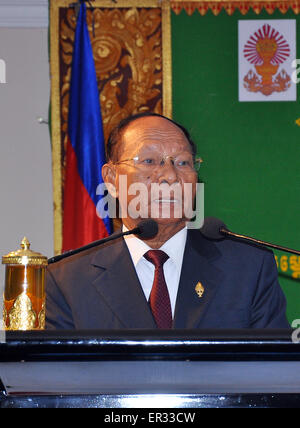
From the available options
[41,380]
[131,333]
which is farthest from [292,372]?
[41,380]

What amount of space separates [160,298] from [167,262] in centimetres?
19

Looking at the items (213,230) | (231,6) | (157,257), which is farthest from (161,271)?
(231,6)

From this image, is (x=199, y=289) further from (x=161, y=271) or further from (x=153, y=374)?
(x=153, y=374)

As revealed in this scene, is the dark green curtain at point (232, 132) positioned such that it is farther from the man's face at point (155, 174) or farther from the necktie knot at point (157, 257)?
the necktie knot at point (157, 257)

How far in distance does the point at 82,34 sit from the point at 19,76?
54 centimetres

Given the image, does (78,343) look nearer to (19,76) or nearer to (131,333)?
(131,333)

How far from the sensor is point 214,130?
411 cm

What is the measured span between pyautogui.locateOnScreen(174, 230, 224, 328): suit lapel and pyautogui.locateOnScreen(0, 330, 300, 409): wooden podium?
859mm

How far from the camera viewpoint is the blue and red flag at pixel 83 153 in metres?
3.71

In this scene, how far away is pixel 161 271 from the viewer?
2.10 metres

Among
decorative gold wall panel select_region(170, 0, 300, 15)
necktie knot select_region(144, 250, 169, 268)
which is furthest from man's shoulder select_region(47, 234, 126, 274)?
decorative gold wall panel select_region(170, 0, 300, 15)

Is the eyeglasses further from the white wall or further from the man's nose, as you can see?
the white wall

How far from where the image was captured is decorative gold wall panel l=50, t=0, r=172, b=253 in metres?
4.05

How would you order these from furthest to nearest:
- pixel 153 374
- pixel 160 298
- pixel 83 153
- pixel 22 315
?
1. pixel 83 153
2. pixel 160 298
3. pixel 22 315
4. pixel 153 374
